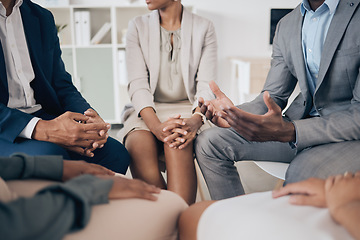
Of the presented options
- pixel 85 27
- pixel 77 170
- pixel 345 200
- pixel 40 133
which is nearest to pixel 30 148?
pixel 40 133

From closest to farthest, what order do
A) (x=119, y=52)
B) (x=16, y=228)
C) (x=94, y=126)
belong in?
(x=16, y=228)
(x=94, y=126)
(x=119, y=52)

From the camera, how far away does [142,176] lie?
1.57m

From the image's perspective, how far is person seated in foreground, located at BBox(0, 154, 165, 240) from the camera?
1.91 feet

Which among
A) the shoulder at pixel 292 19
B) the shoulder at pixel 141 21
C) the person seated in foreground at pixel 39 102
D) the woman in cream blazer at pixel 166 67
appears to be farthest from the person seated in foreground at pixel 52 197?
the shoulder at pixel 141 21

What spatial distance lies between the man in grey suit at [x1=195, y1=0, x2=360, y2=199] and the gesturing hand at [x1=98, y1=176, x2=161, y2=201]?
19.0 inches

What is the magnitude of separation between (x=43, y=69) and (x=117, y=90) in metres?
2.32

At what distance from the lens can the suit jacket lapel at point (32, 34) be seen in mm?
1458

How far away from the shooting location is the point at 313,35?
148 cm

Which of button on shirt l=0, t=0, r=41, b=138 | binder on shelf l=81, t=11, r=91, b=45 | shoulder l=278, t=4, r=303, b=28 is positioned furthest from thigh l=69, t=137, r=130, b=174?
binder on shelf l=81, t=11, r=91, b=45

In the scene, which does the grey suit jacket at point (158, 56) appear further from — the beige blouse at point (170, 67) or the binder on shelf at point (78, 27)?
the binder on shelf at point (78, 27)

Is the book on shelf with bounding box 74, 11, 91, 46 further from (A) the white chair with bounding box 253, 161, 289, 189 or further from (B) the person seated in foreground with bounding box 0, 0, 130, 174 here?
Result: (A) the white chair with bounding box 253, 161, 289, 189

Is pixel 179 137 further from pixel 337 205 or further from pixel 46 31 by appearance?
pixel 337 205

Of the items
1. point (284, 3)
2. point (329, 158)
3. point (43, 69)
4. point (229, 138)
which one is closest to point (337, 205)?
point (329, 158)

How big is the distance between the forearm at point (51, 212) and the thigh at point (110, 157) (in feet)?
2.43
